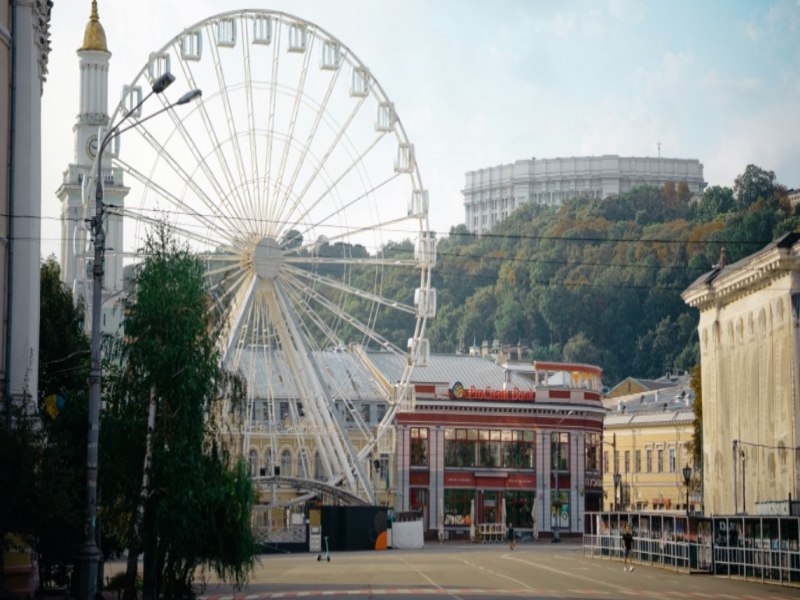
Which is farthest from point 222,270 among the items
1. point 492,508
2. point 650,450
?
point 650,450

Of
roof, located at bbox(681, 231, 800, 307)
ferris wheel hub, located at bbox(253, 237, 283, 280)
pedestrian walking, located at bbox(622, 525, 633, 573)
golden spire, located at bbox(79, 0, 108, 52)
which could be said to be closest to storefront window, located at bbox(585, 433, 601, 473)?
roof, located at bbox(681, 231, 800, 307)

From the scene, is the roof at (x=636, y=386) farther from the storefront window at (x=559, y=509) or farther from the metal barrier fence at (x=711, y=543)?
the metal barrier fence at (x=711, y=543)

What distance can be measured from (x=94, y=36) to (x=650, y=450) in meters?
58.6

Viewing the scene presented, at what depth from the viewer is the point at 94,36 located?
12112 centimetres

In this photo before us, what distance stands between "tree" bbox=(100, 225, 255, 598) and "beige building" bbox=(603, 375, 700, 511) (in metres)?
89.6

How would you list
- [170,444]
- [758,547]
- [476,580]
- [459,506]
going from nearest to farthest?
[170,444]
[476,580]
[758,547]
[459,506]

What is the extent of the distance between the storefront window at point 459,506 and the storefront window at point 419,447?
9.36ft

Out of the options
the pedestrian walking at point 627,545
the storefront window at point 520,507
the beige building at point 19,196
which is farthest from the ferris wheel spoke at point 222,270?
the storefront window at point 520,507

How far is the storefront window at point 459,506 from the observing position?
119 m

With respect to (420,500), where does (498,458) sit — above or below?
above

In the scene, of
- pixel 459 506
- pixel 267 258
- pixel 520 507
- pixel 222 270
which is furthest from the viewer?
pixel 520 507

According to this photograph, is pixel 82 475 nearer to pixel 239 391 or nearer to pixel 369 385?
pixel 239 391

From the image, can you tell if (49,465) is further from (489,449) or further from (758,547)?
(489,449)

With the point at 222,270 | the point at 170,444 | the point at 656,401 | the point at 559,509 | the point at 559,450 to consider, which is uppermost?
the point at 222,270
